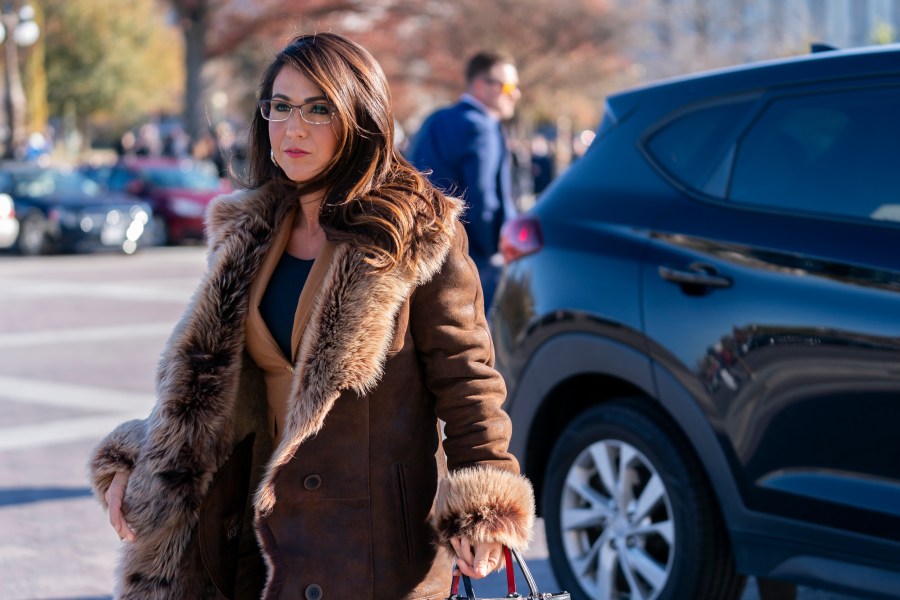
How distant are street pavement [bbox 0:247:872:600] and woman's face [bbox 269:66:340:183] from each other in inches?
52.6

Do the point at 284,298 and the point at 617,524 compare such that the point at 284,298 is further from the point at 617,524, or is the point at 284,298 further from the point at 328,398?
the point at 617,524

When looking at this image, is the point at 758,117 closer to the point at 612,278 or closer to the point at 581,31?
the point at 612,278

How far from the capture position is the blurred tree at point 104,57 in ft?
177

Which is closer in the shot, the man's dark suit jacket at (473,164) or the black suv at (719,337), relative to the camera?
the black suv at (719,337)

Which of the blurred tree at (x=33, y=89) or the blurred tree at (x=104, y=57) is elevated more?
the blurred tree at (x=104, y=57)

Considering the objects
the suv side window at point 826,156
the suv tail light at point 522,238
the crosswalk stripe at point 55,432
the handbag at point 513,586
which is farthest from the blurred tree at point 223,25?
the handbag at point 513,586

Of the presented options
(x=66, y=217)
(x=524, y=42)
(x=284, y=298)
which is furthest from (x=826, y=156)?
(x=524, y=42)

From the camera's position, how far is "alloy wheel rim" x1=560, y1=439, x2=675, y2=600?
409cm

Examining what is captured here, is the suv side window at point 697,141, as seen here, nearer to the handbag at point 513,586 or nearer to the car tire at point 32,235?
the handbag at point 513,586

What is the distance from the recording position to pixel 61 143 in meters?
58.2

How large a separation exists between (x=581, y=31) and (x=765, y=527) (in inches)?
1666

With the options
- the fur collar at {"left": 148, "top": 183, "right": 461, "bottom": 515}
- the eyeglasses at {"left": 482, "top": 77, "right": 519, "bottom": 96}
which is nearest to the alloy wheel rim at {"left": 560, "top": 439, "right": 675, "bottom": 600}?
the fur collar at {"left": 148, "top": 183, "right": 461, "bottom": 515}

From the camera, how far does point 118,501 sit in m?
2.76

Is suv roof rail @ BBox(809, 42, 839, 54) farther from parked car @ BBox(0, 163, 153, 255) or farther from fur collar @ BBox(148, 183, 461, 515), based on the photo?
parked car @ BBox(0, 163, 153, 255)
